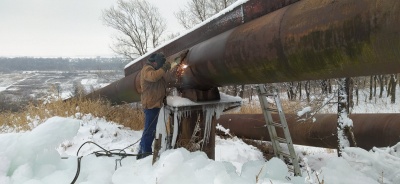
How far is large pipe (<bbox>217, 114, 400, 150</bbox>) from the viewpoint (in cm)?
337

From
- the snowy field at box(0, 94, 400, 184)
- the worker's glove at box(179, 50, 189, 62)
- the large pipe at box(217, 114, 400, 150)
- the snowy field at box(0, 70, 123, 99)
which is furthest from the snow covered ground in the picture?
the snowy field at box(0, 70, 123, 99)

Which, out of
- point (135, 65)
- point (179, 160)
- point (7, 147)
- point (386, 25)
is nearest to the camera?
point (386, 25)

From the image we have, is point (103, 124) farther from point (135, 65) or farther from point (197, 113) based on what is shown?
point (197, 113)

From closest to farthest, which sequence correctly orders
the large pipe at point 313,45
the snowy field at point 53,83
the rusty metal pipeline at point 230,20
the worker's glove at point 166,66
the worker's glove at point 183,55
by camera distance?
the large pipe at point 313,45, the rusty metal pipeline at point 230,20, the worker's glove at point 183,55, the worker's glove at point 166,66, the snowy field at point 53,83

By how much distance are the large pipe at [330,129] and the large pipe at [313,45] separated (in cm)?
225

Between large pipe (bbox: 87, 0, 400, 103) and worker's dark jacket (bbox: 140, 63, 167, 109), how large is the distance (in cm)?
115

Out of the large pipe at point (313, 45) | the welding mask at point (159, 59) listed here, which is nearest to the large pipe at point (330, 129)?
the large pipe at point (313, 45)

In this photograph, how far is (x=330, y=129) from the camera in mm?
4082

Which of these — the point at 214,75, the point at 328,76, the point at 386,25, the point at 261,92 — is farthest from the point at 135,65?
the point at 386,25

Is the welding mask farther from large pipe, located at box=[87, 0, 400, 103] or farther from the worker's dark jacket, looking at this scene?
large pipe, located at box=[87, 0, 400, 103]

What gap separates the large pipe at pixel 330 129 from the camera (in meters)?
3.37

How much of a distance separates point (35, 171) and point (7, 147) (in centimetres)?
26

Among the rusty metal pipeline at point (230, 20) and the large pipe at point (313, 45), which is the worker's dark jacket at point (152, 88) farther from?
the large pipe at point (313, 45)

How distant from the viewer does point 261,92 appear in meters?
3.73
